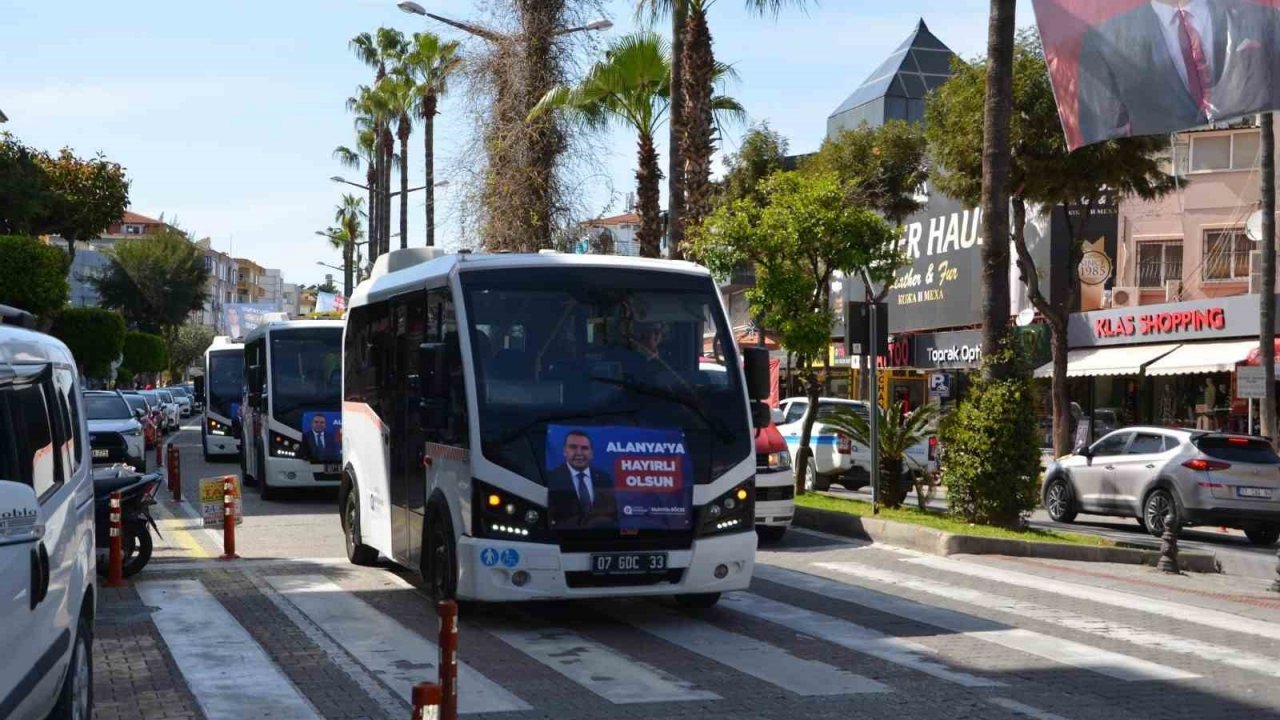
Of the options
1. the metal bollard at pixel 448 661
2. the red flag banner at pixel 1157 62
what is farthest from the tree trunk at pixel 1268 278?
the metal bollard at pixel 448 661

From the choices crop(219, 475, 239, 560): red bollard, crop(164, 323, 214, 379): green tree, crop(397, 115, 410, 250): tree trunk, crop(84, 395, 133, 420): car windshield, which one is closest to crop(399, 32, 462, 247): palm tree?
crop(397, 115, 410, 250): tree trunk

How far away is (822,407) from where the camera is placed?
27.6m

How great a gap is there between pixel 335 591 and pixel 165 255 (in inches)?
3647

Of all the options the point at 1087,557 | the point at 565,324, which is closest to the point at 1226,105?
the point at 1087,557

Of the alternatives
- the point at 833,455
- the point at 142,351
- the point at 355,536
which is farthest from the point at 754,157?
the point at 142,351

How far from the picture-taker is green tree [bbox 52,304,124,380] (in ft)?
222

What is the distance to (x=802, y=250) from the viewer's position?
2161 centimetres

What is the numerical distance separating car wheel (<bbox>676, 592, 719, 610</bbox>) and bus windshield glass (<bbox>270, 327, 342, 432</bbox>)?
1332 cm

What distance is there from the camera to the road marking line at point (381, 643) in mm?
8547

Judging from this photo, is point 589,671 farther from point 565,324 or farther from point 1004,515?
point 1004,515

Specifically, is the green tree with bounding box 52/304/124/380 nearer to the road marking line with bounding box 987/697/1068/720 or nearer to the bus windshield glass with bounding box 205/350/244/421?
the bus windshield glass with bounding box 205/350/244/421

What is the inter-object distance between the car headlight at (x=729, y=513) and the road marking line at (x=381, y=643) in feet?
6.82

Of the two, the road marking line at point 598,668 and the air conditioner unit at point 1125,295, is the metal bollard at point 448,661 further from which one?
the air conditioner unit at point 1125,295

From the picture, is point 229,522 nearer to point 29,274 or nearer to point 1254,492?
point 1254,492
